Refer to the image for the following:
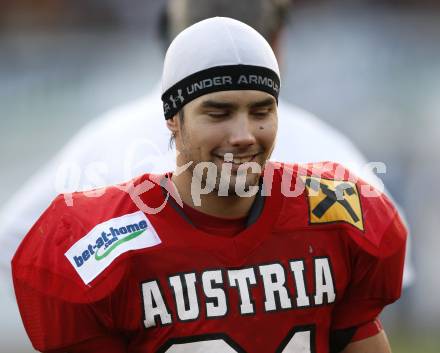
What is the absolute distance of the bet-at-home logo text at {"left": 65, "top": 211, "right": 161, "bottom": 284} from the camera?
103 inches

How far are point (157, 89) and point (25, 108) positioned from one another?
4.01 m

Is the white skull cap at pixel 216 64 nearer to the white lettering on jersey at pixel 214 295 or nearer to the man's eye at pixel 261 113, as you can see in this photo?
the man's eye at pixel 261 113

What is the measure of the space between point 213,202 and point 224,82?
297mm

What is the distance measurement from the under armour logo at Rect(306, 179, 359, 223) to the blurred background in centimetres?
438

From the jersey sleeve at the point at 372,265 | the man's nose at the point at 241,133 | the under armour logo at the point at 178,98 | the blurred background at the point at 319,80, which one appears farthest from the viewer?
the blurred background at the point at 319,80

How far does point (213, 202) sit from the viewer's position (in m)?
2.69

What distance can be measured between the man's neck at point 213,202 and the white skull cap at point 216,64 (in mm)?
167

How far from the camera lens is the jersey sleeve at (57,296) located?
102 inches

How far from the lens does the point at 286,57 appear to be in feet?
26.1

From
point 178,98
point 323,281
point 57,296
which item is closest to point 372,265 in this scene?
point 323,281

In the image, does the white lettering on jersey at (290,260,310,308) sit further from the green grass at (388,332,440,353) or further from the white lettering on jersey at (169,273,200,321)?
the green grass at (388,332,440,353)

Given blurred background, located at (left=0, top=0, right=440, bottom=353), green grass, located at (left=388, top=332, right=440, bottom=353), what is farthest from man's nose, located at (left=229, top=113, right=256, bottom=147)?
blurred background, located at (left=0, top=0, right=440, bottom=353)

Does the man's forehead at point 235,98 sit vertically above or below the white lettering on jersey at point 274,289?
above

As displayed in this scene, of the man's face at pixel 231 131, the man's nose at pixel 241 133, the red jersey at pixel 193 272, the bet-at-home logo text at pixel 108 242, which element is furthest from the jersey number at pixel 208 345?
the man's nose at pixel 241 133
